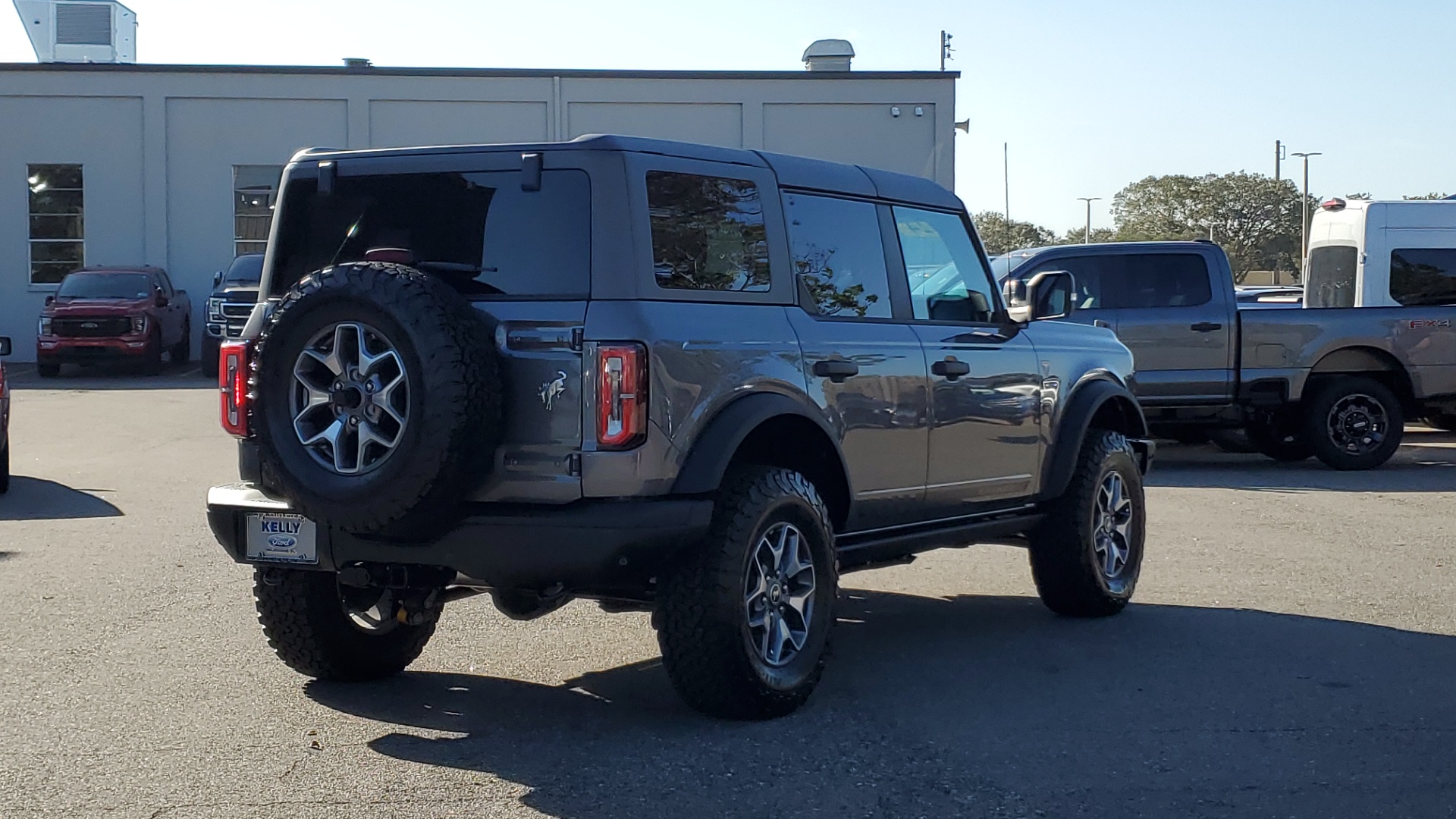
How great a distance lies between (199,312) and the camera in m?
32.6

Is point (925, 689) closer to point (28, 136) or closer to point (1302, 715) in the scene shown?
point (1302, 715)

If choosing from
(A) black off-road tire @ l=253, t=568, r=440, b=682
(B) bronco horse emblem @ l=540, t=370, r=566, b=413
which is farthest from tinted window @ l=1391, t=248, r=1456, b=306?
(B) bronco horse emblem @ l=540, t=370, r=566, b=413

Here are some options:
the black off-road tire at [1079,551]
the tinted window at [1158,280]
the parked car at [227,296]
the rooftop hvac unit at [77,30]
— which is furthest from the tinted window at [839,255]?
the rooftop hvac unit at [77,30]

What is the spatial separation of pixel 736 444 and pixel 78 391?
2119cm

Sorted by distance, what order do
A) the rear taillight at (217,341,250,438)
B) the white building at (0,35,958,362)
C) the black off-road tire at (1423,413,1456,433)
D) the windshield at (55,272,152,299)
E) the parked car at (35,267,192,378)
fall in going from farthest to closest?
the white building at (0,35,958,362), the windshield at (55,272,152,299), the parked car at (35,267,192,378), the black off-road tire at (1423,413,1456,433), the rear taillight at (217,341,250,438)

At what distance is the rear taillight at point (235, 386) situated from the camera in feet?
19.2

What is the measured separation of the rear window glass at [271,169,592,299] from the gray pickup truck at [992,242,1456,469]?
9.11 metres

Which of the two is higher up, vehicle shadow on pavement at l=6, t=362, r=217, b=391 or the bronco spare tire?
the bronco spare tire

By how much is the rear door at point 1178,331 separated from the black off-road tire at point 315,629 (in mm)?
9440

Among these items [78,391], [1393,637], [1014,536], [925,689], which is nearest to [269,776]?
[925,689]

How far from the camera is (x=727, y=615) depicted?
5.55 metres

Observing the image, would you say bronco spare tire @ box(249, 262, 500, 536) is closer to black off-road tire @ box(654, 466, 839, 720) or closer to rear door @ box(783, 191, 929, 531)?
black off-road tire @ box(654, 466, 839, 720)

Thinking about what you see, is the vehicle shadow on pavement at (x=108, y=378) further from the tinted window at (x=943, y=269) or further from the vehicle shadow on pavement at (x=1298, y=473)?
the tinted window at (x=943, y=269)

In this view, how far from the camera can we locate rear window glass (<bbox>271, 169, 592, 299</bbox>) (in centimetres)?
554
